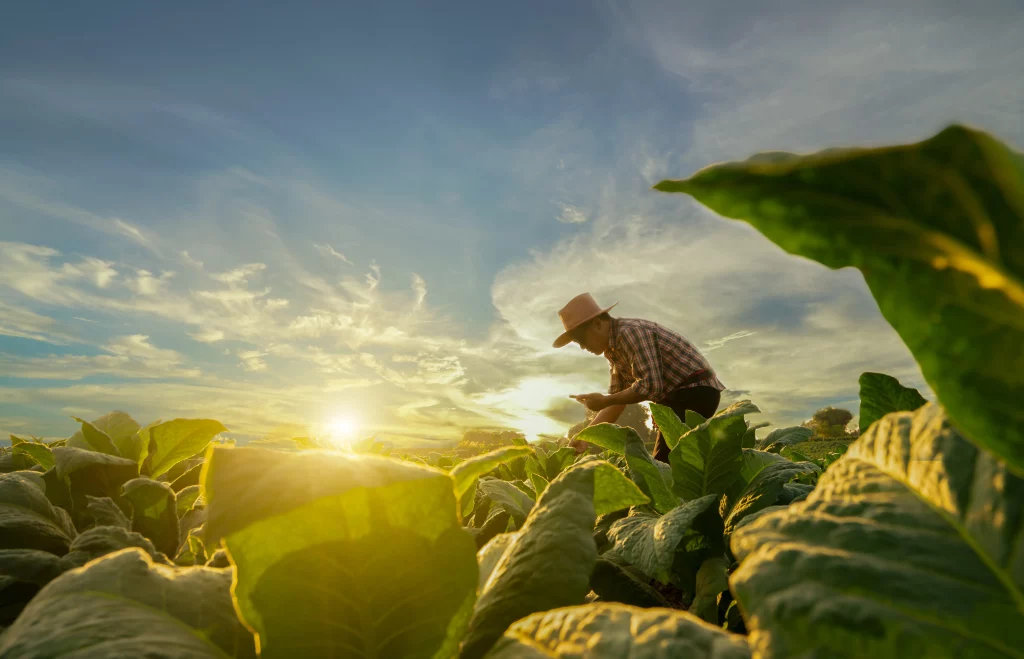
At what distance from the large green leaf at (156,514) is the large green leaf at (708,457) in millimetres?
1705

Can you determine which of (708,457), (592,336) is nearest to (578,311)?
(592,336)

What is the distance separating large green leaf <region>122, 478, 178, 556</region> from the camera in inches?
74.5

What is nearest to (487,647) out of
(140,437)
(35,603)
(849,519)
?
(849,519)

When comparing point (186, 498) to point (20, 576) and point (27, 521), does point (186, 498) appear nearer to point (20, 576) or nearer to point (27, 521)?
point (27, 521)

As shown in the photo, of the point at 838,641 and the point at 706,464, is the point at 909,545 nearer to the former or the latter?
the point at 838,641

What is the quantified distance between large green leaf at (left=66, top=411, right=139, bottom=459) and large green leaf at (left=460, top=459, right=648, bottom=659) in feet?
6.72

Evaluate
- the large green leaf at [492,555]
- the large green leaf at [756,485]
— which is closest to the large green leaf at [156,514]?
the large green leaf at [492,555]

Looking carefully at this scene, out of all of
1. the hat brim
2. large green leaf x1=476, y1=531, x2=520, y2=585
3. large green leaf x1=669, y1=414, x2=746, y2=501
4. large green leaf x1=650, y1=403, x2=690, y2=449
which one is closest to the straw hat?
the hat brim

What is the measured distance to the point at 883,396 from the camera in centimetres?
137

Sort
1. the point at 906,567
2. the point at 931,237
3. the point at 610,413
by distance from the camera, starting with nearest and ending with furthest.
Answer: the point at 931,237
the point at 906,567
the point at 610,413

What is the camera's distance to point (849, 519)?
71 cm

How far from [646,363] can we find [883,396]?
6514 millimetres

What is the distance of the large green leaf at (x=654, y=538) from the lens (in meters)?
1.32

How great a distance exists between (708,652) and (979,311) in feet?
1.48
